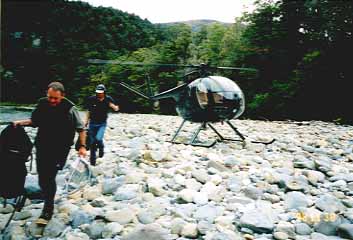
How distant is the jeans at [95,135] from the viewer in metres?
7.04

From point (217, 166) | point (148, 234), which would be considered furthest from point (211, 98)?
point (148, 234)

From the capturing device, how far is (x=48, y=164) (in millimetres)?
4379

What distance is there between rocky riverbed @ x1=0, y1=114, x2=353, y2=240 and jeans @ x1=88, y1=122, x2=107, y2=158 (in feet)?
1.19

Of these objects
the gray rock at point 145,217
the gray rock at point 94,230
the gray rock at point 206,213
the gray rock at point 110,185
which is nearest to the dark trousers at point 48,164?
the gray rock at point 94,230

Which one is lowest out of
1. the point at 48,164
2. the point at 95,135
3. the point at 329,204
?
the point at 329,204

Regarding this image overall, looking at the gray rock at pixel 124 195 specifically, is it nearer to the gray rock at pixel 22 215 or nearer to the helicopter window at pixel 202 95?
the gray rock at pixel 22 215

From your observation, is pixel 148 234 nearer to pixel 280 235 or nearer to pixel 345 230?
pixel 280 235

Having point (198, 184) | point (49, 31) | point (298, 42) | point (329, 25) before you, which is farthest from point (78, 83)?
point (198, 184)

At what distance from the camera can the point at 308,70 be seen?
20.8 m

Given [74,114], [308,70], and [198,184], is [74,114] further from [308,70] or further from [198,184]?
[308,70]

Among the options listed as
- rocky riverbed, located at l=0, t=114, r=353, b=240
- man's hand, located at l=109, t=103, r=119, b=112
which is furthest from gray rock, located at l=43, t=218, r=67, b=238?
man's hand, located at l=109, t=103, r=119, b=112

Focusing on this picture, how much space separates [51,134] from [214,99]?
4.97 metres

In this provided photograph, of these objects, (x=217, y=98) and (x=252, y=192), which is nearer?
(x=252, y=192)
